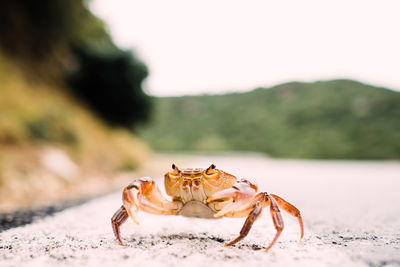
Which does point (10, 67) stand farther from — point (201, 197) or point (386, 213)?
point (386, 213)

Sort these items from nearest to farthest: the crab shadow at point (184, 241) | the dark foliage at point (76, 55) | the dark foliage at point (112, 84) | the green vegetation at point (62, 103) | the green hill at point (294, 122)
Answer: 1. the crab shadow at point (184, 241)
2. the green vegetation at point (62, 103)
3. the dark foliage at point (76, 55)
4. the dark foliage at point (112, 84)
5. the green hill at point (294, 122)

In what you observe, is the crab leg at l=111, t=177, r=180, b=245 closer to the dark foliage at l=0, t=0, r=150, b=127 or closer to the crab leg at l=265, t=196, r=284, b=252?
the crab leg at l=265, t=196, r=284, b=252

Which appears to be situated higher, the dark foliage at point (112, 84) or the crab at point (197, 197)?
the dark foliage at point (112, 84)

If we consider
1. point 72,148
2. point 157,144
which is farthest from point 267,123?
point 72,148

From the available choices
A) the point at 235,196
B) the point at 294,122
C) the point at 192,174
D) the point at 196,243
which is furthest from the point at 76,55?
the point at 294,122

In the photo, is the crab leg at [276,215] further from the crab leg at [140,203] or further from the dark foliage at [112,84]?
the dark foliage at [112,84]

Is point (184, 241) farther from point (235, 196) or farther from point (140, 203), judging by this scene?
point (235, 196)

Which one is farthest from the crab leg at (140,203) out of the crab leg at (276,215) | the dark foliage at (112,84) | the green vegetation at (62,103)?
the dark foliage at (112,84)
